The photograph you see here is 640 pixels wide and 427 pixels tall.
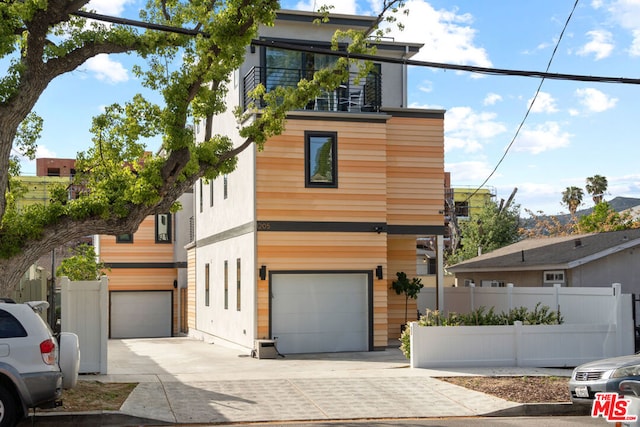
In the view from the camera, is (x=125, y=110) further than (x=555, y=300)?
No

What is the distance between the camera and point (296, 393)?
14.7m

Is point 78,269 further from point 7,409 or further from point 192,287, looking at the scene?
point 7,409

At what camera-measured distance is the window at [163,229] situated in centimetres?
4022

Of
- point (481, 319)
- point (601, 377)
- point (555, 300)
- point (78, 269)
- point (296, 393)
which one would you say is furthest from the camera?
point (78, 269)

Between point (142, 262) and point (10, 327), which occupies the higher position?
point (142, 262)

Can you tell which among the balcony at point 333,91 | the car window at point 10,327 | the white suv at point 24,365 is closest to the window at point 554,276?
the balcony at point 333,91

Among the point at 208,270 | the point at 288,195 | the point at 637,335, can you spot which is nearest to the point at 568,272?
the point at 637,335

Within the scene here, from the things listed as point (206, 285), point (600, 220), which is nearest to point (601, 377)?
point (206, 285)

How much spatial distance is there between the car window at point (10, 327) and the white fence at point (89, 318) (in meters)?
5.58

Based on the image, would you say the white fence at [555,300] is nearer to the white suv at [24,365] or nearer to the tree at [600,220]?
the white suv at [24,365]

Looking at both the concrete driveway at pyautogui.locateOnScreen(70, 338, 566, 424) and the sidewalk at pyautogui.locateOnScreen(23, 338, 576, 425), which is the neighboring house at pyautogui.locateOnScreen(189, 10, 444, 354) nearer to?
the concrete driveway at pyautogui.locateOnScreen(70, 338, 566, 424)

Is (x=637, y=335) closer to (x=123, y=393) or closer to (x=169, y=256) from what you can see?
(x=123, y=393)

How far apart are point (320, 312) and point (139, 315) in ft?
62.9

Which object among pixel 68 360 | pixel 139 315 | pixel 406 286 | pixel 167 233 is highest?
pixel 167 233
